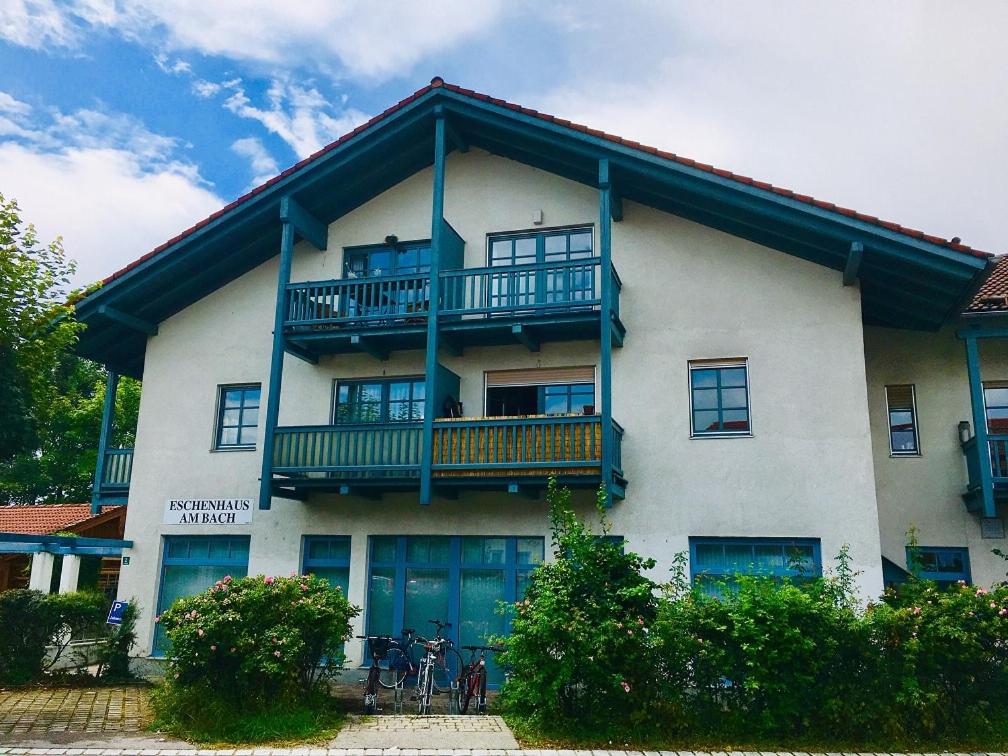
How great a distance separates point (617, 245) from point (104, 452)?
11.5 m

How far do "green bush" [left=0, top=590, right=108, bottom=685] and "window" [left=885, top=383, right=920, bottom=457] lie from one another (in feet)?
46.7

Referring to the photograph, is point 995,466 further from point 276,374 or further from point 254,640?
point 276,374

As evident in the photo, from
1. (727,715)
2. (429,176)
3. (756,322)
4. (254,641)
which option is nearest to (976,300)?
(756,322)

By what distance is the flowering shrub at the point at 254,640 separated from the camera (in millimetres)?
10742

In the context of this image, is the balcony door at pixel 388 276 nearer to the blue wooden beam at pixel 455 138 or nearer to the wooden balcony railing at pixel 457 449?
the blue wooden beam at pixel 455 138

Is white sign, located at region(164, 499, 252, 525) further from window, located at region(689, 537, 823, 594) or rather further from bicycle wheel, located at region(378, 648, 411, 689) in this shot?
window, located at region(689, 537, 823, 594)

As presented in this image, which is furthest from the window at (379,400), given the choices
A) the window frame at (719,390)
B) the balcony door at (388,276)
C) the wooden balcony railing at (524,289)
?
the window frame at (719,390)

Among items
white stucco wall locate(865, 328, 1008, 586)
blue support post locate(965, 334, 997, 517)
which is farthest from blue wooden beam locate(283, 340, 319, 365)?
A: blue support post locate(965, 334, 997, 517)

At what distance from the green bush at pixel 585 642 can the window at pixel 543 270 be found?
5.11 meters

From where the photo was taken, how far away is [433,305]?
15.0m

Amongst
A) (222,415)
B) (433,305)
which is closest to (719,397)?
(433,305)

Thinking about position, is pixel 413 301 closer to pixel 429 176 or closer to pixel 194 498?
pixel 429 176

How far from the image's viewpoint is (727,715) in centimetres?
1020

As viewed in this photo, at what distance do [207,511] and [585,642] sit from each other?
9.49 meters
